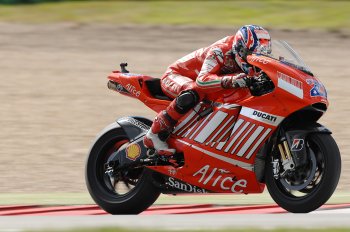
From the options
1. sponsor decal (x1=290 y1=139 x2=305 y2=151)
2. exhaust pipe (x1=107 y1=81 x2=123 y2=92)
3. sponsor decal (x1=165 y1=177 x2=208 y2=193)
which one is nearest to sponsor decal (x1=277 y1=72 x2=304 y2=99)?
sponsor decal (x1=290 y1=139 x2=305 y2=151)

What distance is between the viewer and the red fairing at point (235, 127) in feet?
26.3

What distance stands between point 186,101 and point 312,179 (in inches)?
50.6

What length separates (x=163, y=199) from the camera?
9.88 meters

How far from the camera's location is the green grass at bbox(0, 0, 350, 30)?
78.5ft

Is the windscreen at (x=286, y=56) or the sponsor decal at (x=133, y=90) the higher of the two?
the windscreen at (x=286, y=56)

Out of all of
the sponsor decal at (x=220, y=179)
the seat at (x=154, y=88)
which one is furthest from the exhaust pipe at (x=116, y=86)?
the sponsor decal at (x=220, y=179)

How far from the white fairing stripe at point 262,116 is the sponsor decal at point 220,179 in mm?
526

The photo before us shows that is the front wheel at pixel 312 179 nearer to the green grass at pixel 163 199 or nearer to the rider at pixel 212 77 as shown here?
the rider at pixel 212 77

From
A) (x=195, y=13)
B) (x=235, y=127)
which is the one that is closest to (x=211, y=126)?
(x=235, y=127)

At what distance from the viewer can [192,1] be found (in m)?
26.5

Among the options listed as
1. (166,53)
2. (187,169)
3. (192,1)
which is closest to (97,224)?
(187,169)

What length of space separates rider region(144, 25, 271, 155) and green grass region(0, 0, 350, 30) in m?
14.7

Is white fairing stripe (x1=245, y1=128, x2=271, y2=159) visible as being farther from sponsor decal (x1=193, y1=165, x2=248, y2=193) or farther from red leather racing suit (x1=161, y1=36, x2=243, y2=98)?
red leather racing suit (x1=161, y1=36, x2=243, y2=98)

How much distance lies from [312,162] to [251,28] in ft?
4.24
